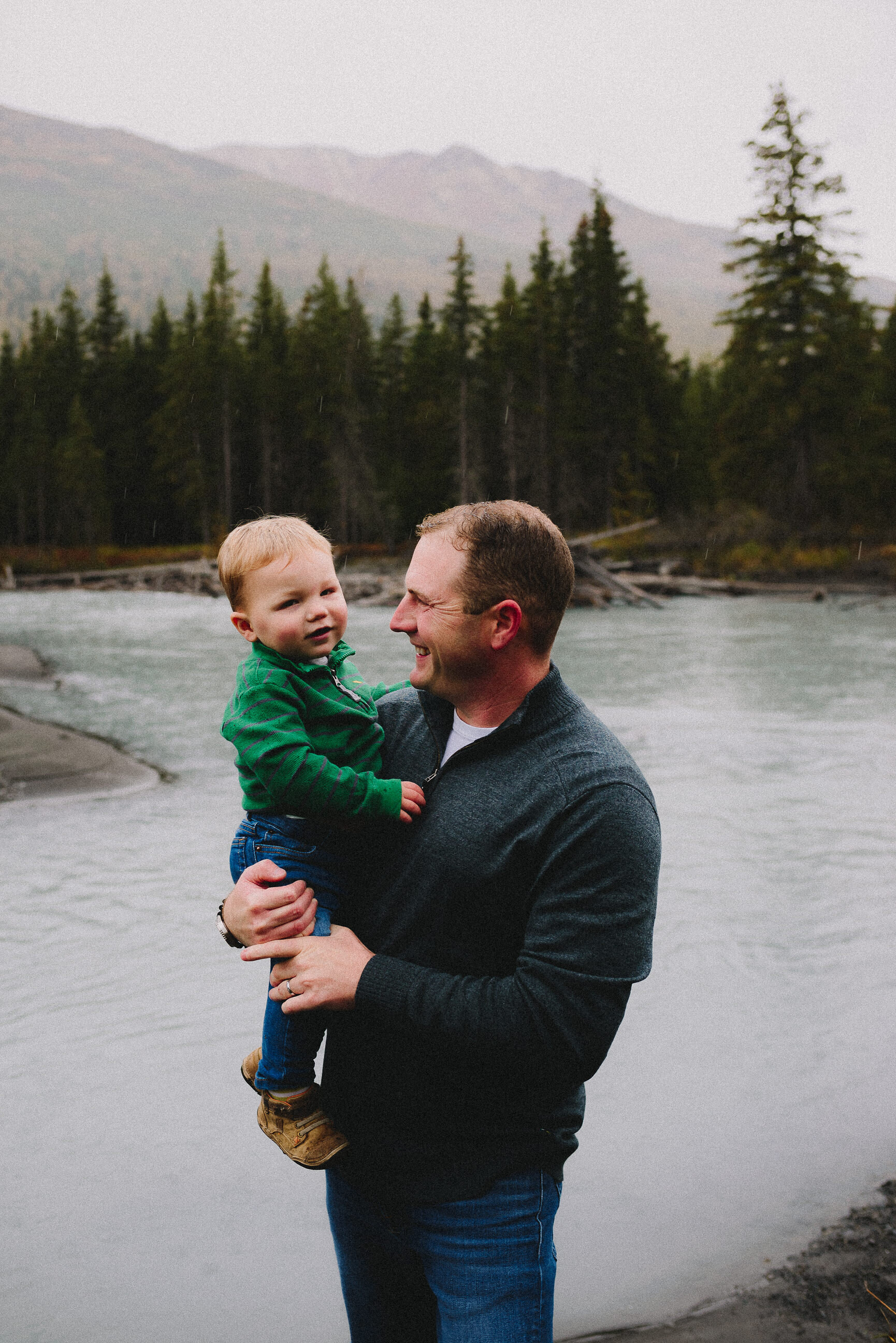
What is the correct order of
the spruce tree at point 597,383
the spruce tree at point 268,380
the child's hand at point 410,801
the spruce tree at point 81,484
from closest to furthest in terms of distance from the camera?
the child's hand at point 410,801 → the spruce tree at point 597,383 → the spruce tree at point 268,380 → the spruce tree at point 81,484

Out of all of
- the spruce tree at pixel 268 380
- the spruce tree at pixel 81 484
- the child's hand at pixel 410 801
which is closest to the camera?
the child's hand at pixel 410 801

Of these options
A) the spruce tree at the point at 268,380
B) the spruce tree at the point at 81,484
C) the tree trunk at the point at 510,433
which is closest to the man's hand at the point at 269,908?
the tree trunk at the point at 510,433

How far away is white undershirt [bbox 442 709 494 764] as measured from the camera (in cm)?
197

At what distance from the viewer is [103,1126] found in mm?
3984

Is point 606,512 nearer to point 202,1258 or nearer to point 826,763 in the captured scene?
point 826,763

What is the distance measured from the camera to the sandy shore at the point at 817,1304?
8.96 ft

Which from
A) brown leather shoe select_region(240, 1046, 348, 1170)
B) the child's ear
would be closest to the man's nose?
the child's ear

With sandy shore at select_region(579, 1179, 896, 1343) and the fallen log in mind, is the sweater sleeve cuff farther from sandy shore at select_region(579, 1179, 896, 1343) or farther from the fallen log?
the fallen log

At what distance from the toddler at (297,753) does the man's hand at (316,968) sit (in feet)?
0.19

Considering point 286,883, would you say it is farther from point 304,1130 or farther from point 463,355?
point 463,355

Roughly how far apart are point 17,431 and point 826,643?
49.5 meters

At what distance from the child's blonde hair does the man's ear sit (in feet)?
1.63

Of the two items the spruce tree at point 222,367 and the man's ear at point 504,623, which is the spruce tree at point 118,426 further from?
the man's ear at point 504,623

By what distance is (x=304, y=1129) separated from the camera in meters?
2.03
